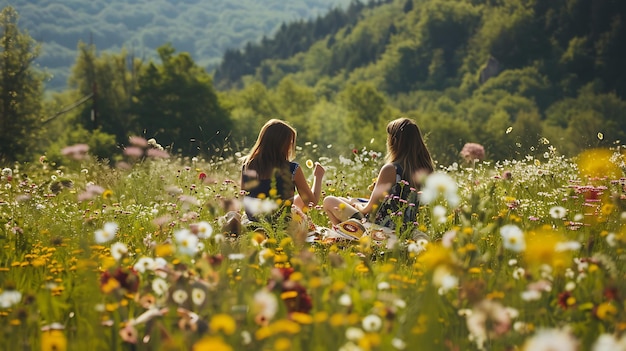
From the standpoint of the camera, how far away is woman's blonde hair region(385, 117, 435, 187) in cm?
552

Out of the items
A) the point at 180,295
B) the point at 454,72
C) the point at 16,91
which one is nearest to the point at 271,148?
the point at 180,295

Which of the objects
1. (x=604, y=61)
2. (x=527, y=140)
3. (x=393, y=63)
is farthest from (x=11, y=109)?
(x=393, y=63)

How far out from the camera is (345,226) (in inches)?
212

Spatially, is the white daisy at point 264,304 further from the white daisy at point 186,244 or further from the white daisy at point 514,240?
the white daisy at point 514,240

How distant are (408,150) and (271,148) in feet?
3.72

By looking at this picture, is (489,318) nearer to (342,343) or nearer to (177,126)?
(342,343)

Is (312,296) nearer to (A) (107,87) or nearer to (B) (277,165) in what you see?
(B) (277,165)

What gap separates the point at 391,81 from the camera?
106m

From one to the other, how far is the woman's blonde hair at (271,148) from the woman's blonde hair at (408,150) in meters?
0.84

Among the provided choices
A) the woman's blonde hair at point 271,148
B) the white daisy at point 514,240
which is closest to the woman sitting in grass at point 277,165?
the woman's blonde hair at point 271,148

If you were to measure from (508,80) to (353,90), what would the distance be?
93.9ft

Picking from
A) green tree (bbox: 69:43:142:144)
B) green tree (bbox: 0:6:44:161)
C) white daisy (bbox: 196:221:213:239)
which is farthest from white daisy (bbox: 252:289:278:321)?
green tree (bbox: 69:43:142:144)

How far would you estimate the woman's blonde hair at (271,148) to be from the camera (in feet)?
18.4

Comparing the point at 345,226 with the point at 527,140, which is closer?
the point at 345,226
